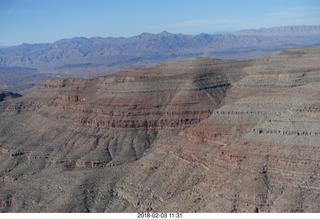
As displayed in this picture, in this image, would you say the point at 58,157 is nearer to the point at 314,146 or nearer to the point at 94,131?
the point at 94,131

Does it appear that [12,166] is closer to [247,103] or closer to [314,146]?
[247,103]

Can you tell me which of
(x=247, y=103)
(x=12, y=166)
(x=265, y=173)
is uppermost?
(x=247, y=103)

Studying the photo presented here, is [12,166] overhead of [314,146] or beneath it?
beneath

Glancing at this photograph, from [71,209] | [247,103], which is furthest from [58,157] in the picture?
[247,103]

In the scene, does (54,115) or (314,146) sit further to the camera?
(54,115)

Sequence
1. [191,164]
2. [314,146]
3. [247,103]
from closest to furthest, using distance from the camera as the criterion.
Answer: [314,146] < [191,164] < [247,103]

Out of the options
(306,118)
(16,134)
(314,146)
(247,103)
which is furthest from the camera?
(16,134)
